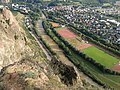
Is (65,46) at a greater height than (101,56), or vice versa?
(65,46)

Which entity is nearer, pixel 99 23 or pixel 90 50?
pixel 90 50

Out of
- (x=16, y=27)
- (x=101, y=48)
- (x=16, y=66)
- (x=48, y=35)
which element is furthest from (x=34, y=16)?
(x=16, y=66)

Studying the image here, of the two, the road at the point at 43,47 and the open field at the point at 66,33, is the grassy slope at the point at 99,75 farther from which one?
the open field at the point at 66,33

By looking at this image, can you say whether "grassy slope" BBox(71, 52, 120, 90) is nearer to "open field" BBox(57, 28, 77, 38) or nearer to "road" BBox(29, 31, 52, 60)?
"road" BBox(29, 31, 52, 60)

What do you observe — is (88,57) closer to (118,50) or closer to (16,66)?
(118,50)

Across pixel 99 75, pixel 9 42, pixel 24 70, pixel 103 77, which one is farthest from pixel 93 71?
pixel 24 70

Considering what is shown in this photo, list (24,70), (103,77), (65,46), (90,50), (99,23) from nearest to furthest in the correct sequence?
1. (24,70)
2. (103,77)
3. (90,50)
4. (65,46)
5. (99,23)

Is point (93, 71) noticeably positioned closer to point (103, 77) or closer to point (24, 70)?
point (103, 77)
